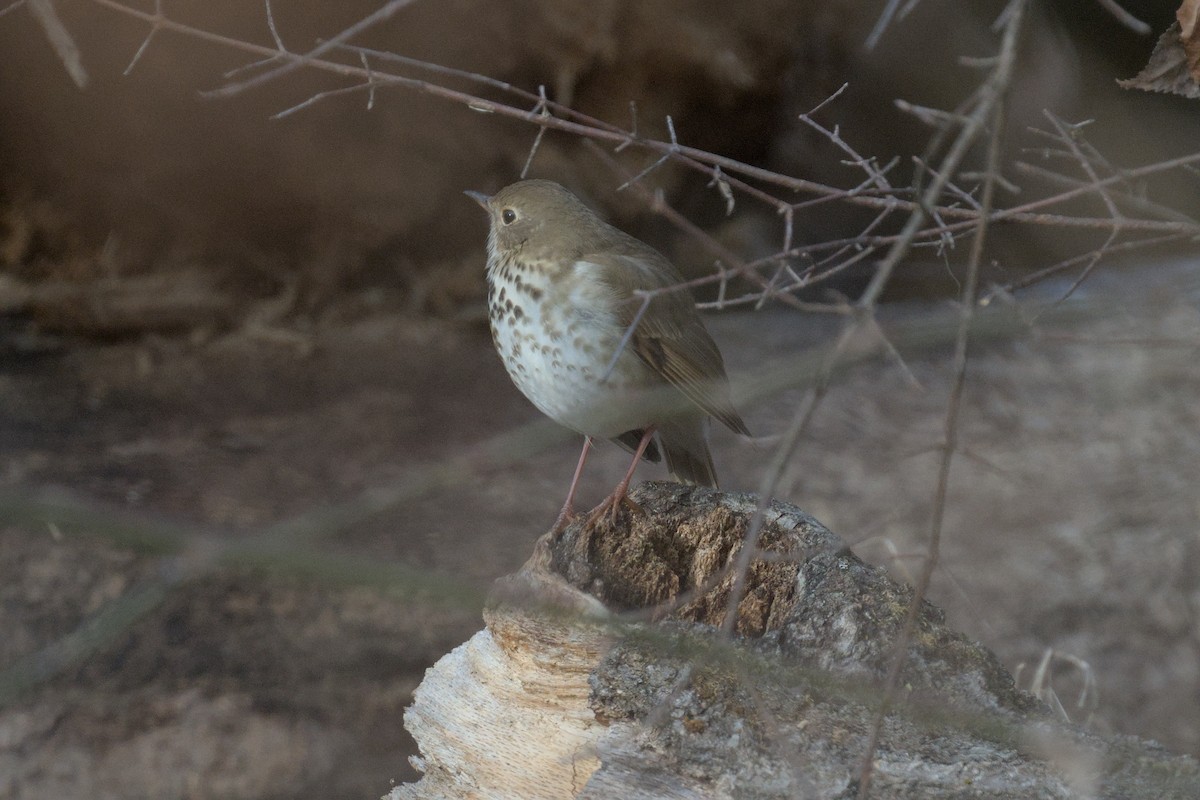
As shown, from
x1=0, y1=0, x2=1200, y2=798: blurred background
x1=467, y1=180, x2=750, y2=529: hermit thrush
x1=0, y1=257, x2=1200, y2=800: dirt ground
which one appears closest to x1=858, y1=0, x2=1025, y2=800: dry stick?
x1=467, y1=180, x2=750, y2=529: hermit thrush

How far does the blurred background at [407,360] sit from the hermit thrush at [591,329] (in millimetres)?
1544

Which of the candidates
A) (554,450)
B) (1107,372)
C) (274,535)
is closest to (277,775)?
(554,450)

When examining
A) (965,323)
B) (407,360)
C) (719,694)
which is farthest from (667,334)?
(407,360)

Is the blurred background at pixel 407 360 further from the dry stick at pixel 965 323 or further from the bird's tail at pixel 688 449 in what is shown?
the dry stick at pixel 965 323

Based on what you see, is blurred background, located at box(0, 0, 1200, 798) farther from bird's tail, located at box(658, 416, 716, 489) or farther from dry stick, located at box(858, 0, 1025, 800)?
dry stick, located at box(858, 0, 1025, 800)

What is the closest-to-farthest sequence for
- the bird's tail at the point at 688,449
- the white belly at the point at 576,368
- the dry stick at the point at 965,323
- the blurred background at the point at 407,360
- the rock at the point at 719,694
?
the dry stick at the point at 965,323 → the rock at the point at 719,694 → the white belly at the point at 576,368 → the bird's tail at the point at 688,449 → the blurred background at the point at 407,360

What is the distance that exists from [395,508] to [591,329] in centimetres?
188

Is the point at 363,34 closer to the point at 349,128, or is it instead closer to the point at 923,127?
the point at 349,128

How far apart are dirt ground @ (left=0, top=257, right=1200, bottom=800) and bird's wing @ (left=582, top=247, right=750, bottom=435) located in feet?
3.90

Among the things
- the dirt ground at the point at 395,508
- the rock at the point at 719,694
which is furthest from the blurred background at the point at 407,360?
the rock at the point at 719,694

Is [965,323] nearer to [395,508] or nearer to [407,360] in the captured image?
[395,508]

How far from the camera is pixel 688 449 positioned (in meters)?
3.41

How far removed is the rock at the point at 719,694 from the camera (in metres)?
1.88

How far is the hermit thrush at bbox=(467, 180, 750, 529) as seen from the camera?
294cm
